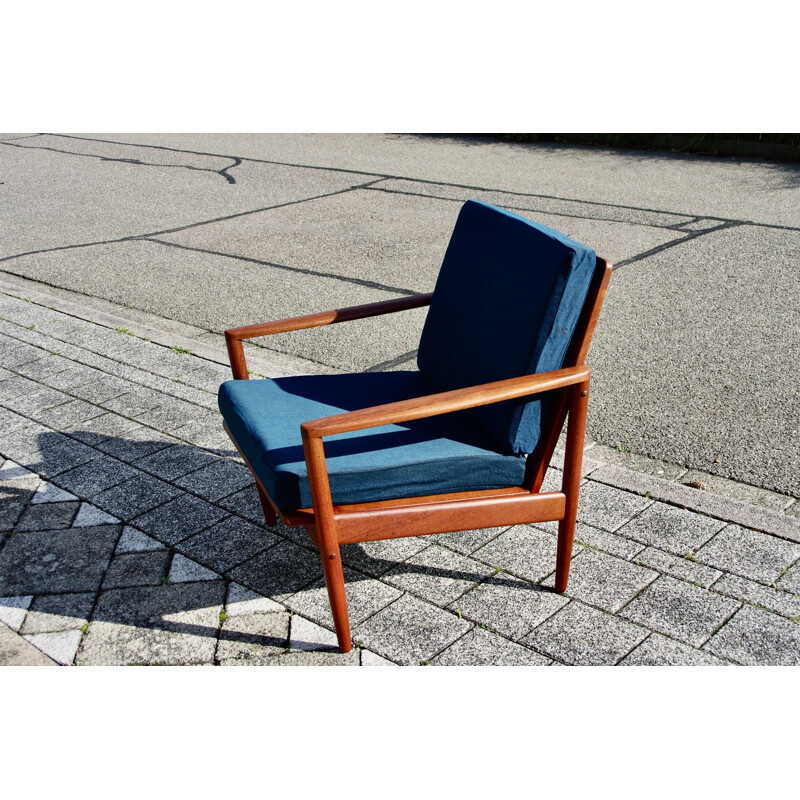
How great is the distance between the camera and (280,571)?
318cm

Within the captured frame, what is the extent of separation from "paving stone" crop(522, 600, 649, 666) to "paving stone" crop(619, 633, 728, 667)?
28mm

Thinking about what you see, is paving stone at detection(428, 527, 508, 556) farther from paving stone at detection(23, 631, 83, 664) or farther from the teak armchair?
paving stone at detection(23, 631, 83, 664)

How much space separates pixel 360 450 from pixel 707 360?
2924 millimetres

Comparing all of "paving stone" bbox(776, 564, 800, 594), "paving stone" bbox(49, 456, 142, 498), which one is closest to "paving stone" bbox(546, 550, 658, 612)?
"paving stone" bbox(776, 564, 800, 594)

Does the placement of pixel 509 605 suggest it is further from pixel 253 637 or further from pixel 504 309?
pixel 504 309

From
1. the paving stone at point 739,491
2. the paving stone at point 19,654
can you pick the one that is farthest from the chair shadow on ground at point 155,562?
the paving stone at point 739,491

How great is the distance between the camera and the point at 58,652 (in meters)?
2.80

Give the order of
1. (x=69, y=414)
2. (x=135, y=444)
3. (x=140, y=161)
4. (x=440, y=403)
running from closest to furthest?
1. (x=440, y=403)
2. (x=135, y=444)
3. (x=69, y=414)
4. (x=140, y=161)

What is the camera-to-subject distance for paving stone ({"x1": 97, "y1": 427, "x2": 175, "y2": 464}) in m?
4.00

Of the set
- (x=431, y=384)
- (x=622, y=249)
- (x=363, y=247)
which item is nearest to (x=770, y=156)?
(x=622, y=249)

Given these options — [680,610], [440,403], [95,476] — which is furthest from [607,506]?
[95,476]

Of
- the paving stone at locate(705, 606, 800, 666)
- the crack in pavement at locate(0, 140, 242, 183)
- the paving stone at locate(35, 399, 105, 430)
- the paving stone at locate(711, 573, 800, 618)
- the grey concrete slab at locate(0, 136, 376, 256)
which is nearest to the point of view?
the paving stone at locate(705, 606, 800, 666)

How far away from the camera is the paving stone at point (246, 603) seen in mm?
2978

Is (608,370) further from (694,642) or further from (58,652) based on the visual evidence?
(58,652)
